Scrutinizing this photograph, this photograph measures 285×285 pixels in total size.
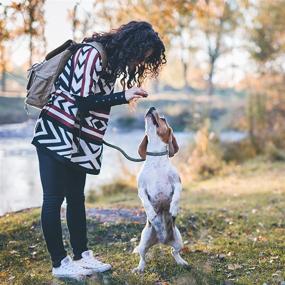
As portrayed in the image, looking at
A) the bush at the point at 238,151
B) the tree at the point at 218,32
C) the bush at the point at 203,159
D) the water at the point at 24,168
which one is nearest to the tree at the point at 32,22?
the water at the point at 24,168

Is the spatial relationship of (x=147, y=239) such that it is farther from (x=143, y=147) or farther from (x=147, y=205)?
(x=143, y=147)

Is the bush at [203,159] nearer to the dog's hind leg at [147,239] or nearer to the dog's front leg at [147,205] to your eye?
the dog's hind leg at [147,239]

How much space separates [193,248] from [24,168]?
894 centimetres

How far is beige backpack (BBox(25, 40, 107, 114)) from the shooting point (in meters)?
3.67

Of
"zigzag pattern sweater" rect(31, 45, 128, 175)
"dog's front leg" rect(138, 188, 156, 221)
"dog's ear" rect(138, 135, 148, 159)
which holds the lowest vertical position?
"dog's front leg" rect(138, 188, 156, 221)

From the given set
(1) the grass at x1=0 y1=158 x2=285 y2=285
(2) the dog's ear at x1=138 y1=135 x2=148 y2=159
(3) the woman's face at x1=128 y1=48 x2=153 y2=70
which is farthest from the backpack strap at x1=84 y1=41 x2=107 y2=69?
(1) the grass at x1=0 y1=158 x2=285 y2=285

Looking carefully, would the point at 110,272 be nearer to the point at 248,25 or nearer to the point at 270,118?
the point at 270,118

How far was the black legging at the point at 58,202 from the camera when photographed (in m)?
3.65

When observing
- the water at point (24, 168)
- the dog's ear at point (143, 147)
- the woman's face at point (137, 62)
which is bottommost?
the water at point (24, 168)

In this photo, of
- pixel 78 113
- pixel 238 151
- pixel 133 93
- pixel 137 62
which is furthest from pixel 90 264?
pixel 238 151

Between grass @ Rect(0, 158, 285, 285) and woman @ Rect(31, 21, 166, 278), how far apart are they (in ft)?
1.92

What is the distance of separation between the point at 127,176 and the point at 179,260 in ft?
22.9

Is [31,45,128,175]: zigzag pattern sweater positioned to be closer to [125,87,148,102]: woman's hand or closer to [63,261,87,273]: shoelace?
[125,87,148,102]: woman's hand

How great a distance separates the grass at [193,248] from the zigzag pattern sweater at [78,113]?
992mm
